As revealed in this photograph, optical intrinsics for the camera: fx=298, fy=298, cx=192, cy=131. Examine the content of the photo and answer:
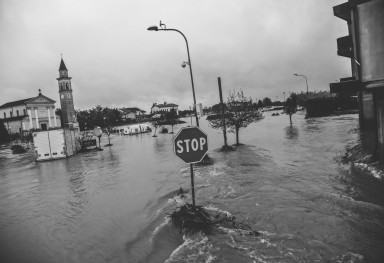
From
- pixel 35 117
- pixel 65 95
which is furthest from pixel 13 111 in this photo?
pixel 65 95

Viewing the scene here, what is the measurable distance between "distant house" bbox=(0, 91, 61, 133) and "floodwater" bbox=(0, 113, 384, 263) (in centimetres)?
6661

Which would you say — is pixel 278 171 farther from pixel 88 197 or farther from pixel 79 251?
pixel 79 251

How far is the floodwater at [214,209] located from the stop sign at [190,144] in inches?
81.3

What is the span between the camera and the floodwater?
22.2ft

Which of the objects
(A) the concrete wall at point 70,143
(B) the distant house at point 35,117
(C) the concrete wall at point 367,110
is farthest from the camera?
(B) the distant house at point 35,117

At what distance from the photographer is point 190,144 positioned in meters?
7.14

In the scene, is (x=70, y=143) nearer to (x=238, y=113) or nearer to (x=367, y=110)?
(x=238, y=113)

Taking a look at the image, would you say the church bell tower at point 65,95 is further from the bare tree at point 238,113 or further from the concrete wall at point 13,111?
the bare tree at point 238,113

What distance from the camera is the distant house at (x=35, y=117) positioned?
78.2 meters

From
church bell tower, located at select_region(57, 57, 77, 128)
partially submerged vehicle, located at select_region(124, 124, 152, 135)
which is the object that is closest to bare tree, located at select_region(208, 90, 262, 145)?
partially submerged vehicle, located at select_region(124, 124, 152, 135)

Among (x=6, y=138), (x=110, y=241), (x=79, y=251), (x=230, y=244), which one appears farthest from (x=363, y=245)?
(x=6, y=138)

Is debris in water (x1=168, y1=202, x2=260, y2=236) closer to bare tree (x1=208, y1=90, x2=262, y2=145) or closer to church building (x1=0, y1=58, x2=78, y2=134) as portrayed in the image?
bare tree (x1=208, y1=90, x2=262, y2=145)

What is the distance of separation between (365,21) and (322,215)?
28.0 ft

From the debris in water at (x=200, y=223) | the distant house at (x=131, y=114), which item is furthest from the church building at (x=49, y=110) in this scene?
the distant house at (x=131, y=114)
